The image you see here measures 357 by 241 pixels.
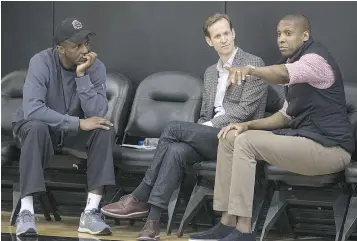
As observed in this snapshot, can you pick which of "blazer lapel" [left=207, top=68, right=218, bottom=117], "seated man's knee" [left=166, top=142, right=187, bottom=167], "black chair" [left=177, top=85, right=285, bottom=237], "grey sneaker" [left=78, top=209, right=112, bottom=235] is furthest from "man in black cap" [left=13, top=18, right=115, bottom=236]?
"blazer lapel" [left=207, top=68, right=218, bottom=117]

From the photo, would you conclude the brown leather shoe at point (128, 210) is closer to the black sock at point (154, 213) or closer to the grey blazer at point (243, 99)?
the black sock at point (154, 213)

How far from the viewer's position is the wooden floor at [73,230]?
5.20 m

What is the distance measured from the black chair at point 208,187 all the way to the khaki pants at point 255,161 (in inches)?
11.6

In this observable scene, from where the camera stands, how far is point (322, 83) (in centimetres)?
495

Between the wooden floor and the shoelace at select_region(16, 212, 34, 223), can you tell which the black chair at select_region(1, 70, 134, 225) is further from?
the shoelace at select_region(16, 212, 34, 223)

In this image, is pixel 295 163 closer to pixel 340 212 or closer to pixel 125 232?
pixel 340 212

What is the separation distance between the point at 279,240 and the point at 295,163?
0.68m

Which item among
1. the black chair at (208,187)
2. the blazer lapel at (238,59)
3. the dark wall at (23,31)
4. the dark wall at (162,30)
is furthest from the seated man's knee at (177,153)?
the dark wall at (23,31)

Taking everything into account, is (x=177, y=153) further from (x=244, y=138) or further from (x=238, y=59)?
(x=238, y=59)

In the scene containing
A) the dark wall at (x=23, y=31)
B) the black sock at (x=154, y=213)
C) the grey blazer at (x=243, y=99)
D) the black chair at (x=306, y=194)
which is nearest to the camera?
the black chair at (x=306, y=194)

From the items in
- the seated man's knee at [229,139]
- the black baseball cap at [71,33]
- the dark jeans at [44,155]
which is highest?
the black baseball cap at [71,33]

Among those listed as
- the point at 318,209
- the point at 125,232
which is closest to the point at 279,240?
the point at 318,209

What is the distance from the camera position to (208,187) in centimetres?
542

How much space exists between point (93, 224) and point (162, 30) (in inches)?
72.7
